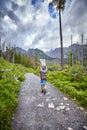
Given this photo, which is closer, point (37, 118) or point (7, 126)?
point (7, 126)

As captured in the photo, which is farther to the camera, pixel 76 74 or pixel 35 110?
pixel 76 74

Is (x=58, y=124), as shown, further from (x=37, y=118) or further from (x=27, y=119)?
(x=27, y=119)

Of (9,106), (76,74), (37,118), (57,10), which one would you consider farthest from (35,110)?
(57,10)

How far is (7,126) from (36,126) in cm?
101

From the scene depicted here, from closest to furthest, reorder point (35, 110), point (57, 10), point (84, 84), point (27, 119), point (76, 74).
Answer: point (27, 119)
point (35, 110)
point (84, 84)
point (76, 74)
point (57, 10)

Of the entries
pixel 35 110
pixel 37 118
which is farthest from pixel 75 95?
pixel 37 118

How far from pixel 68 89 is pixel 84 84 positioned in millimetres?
1708

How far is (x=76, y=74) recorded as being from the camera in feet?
40.5

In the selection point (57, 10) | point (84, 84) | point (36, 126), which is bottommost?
point (36, 126)

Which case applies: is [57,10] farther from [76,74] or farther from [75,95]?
[75,95]

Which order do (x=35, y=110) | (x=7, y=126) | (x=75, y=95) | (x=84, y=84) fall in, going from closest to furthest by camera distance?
(x=7, y=126) < (x=35, y=110) < (x=75, y=95) < (x=84, y=84)

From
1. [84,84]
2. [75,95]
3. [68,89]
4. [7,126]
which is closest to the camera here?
[7,126]

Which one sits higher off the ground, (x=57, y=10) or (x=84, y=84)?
(x=57, y=10)

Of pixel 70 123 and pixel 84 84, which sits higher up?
pixel 84 84
